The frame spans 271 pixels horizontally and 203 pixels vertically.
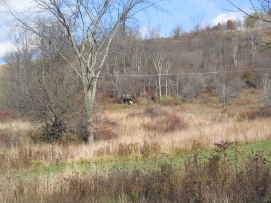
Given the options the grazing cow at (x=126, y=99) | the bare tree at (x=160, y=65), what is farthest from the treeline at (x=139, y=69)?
the grazing cow at (x=126, y=99)

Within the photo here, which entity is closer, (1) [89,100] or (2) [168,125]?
(1) [89,100]

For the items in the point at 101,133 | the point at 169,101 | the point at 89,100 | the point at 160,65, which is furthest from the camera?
the point at 160,65

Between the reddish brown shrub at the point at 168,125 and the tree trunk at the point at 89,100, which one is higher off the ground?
the tree trunk at the point at 89,100

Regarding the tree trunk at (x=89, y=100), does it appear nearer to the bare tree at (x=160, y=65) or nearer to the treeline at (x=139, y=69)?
the treeline at (x=139, y=69)

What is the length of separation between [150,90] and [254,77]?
66.1 ft

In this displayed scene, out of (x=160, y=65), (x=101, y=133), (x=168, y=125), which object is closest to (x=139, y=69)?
(x=160, y=65)

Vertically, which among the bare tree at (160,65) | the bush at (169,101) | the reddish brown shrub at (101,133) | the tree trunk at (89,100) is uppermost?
the bare tree at (160,65)

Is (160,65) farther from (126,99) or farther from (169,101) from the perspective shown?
(169,101)

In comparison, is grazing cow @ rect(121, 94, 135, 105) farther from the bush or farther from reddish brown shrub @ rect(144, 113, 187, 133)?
reddish brown shrub @ rect(144, 113, 187, 133)

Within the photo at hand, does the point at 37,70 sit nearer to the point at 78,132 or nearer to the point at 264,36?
the point at 78,132

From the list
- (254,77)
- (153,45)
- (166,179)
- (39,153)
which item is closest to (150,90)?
(153,45)

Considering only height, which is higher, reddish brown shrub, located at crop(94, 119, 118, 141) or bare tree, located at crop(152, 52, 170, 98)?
bare tree, located at crop(152, 52, 170, 98)

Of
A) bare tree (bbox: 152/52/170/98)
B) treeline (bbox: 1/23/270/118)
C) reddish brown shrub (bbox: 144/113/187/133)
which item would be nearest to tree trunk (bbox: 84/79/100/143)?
treeline (bbox: 1/23/270/118)

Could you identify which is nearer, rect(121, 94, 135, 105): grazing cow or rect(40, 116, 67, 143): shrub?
rect(40, 116, 67, 143): shrub
